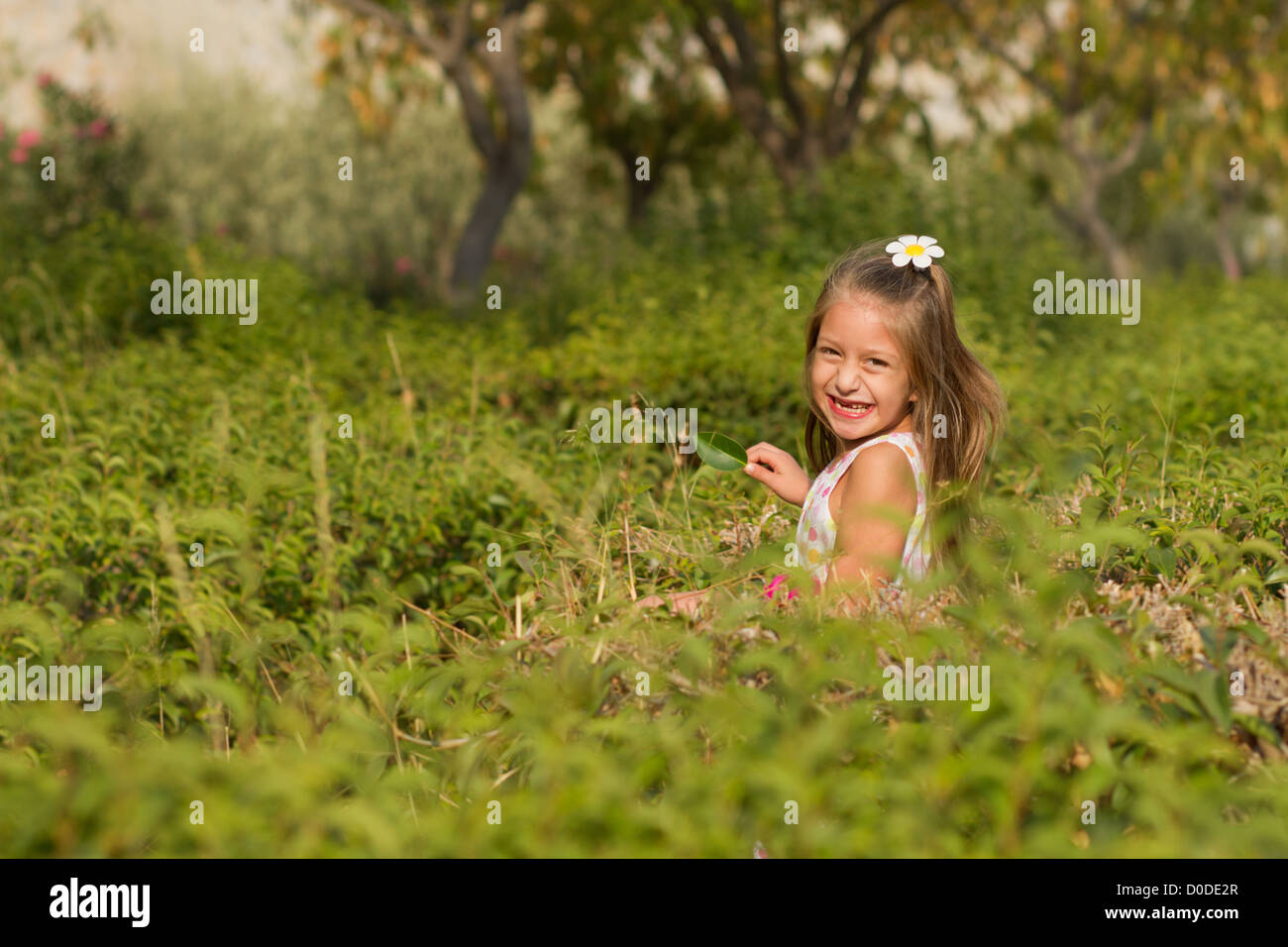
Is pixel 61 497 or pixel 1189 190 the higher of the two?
pixel 1189 190

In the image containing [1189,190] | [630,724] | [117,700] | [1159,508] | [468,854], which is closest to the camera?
[468,854]

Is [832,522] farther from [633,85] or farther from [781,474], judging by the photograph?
[633,85]

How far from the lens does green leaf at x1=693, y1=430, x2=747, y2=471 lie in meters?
3.12

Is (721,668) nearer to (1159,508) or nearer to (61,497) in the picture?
(1159,508)

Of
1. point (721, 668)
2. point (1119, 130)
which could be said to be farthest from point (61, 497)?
point (1119, 130)

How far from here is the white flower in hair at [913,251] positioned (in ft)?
10.6

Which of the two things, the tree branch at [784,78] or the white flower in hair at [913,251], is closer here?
the white flower in hair at [913,251]

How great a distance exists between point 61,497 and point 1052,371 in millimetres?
5587

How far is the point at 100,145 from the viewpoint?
1362cm

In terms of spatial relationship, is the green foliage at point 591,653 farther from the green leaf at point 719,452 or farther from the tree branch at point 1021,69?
the tree branch at point 1021,69

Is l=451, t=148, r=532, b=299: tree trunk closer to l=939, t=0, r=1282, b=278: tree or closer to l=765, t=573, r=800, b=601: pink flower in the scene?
l=939, t=0, r=1282, b=278: tree

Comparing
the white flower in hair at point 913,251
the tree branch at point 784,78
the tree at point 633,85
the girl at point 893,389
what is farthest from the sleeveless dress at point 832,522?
the tree at point 633,85

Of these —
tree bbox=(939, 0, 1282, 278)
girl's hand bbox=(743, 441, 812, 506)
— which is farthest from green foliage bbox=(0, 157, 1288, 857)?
tree bbox=(939, 0, 1282, 278)

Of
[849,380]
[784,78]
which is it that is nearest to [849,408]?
[849,380]
